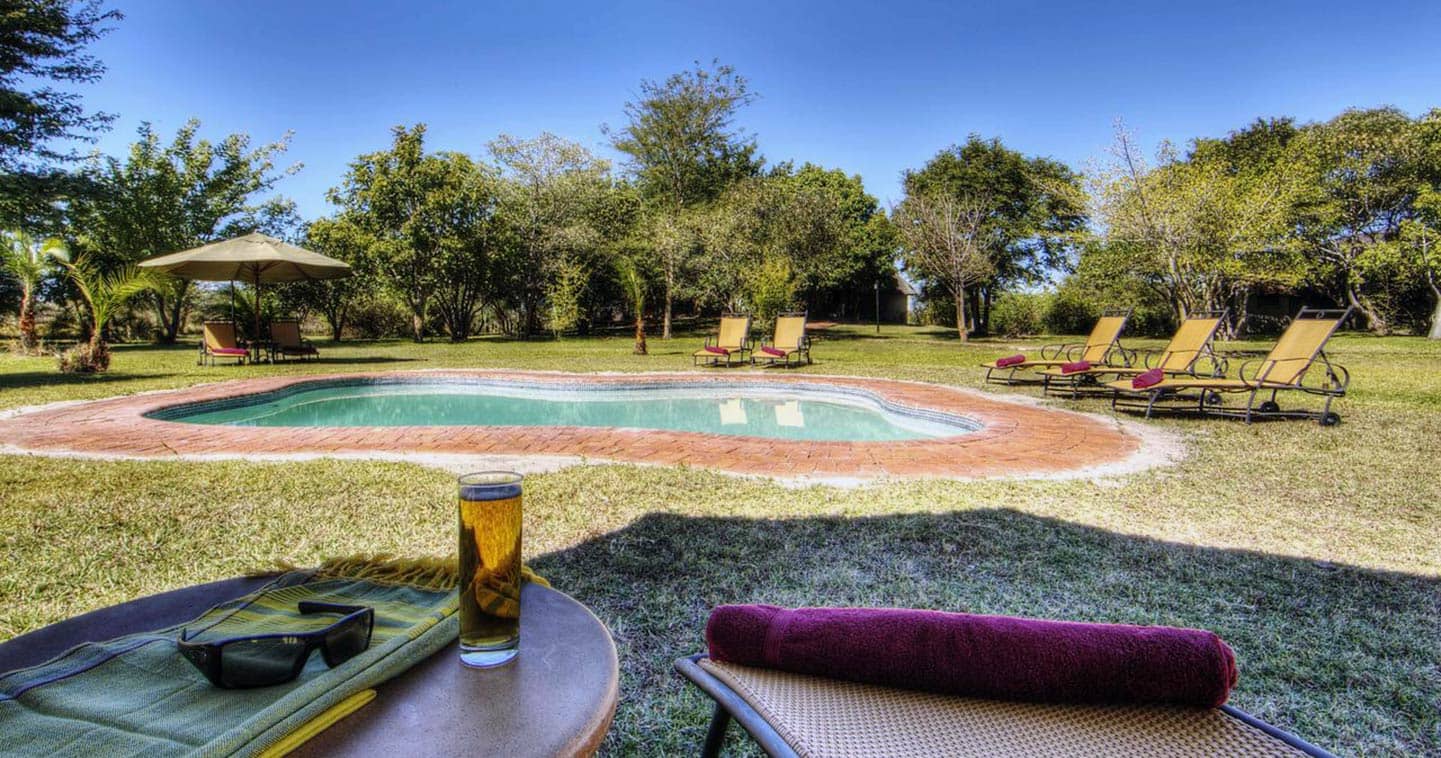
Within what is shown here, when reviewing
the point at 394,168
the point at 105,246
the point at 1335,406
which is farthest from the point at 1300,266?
the point at 105,246

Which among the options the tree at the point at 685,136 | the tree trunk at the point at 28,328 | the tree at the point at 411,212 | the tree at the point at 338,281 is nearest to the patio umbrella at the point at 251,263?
the tree trunk at the point at 28,328

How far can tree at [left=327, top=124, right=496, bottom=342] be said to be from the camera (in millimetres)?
19578

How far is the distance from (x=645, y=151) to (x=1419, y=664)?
27.2 metres

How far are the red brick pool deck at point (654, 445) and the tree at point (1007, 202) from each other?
24.3m

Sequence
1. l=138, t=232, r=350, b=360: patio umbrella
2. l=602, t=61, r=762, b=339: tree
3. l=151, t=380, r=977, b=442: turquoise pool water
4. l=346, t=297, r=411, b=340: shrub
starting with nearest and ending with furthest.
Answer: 1. l=151, t=380, r=977, b=442: turquoise pool water
2. l=138, t=232, r=350, b=360: patio umbrella
3. l=346, t=297, r=411, b=340: shrub
4. l=602, t=61, r=762, b=339: tree

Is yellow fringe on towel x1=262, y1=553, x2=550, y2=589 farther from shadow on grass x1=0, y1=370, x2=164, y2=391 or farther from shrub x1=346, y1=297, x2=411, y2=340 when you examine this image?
shrub x1=346, y1=297, x2=411, y2=340

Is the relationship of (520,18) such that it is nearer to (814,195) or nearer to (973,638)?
(814,195)

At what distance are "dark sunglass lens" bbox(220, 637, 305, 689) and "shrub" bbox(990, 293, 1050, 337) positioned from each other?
30942mm

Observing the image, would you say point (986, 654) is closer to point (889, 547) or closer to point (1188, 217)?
point (889, 547)

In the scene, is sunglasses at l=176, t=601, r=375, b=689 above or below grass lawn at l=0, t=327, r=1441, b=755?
above

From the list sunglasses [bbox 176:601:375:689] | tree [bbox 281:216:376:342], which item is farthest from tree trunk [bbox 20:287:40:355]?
sunglasses [bbox 176:601:375:689]

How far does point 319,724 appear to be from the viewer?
75cm

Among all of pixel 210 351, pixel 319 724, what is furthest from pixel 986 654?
pixel 210 351

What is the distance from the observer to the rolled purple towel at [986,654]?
37.9 inches
